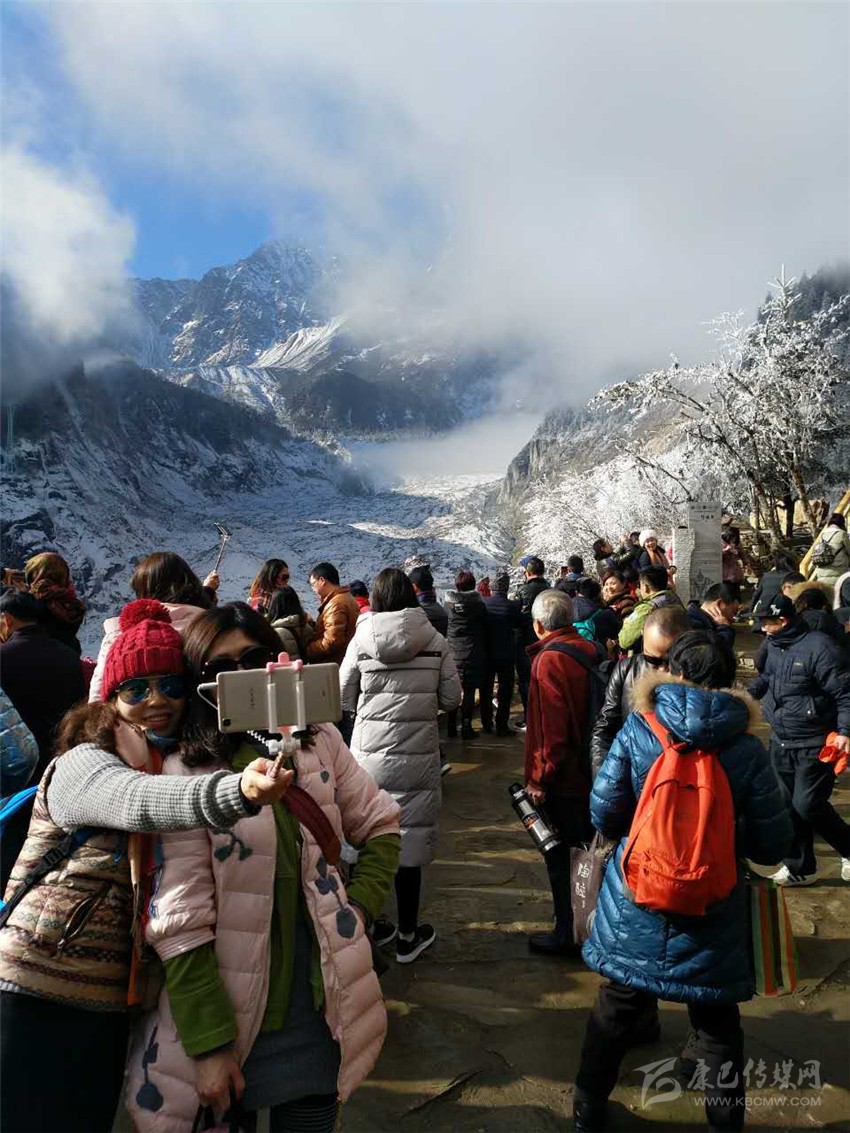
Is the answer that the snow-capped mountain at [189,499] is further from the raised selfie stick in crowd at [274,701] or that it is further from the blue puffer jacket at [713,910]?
the raised selfie stick in crowd at [274,701]

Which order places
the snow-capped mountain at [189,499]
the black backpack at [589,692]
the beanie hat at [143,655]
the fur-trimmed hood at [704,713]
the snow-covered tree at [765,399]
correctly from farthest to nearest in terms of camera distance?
the snow-capped mountain at [189,499]
the snow-covered tree at [765,399]
the black backpack at [589,692]
the fur-trimmed hood at [704,713]
the beanie hat at [143,655]

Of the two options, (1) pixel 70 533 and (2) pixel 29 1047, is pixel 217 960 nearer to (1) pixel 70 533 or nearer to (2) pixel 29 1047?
(2) pixel 29 1047

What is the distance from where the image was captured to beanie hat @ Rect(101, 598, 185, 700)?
5.86 ft

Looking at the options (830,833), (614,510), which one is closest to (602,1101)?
(830,833)

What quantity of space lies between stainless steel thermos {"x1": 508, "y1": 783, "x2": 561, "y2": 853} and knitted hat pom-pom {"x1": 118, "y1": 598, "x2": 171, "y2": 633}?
2.20m

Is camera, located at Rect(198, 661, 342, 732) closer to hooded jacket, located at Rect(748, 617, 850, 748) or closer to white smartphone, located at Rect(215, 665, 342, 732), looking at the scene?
white smartphone, located at Rect(215, 665, 342, 732)

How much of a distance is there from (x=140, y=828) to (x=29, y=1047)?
588 mm

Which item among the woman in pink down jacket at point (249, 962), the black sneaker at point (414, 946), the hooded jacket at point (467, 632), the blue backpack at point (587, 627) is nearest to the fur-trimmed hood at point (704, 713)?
the woman in pink down jacket at point (249, 962)

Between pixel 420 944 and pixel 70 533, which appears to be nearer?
pixel 420 944

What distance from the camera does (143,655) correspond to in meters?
1.79

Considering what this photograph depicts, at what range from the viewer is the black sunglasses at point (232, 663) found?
1.84m

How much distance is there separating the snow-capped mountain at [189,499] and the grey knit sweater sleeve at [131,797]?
76.3 meters

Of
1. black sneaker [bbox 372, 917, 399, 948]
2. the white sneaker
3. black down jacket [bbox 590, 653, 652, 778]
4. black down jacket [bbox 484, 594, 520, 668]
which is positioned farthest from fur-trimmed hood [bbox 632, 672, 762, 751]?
black down jacket [bbox 484, 594, 520, 668]

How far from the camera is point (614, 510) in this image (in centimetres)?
3400
